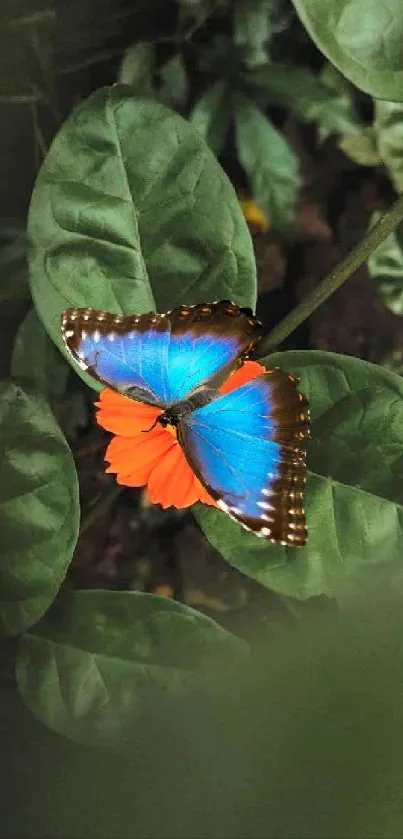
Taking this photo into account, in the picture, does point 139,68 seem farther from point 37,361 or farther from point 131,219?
point 37,361

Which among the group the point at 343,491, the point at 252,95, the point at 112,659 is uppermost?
the point at 252,95

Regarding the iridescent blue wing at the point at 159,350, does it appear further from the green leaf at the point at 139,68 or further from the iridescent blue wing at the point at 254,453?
the green leaf at the point at 139,68

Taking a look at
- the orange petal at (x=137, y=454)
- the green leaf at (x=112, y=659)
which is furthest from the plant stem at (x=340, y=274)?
the green leaf at (x=112, y=659)

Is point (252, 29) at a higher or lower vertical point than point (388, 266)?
higher

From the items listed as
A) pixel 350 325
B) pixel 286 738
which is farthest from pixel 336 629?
pixel 350 325

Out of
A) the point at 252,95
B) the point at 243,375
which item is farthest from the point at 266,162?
the point at 243,375

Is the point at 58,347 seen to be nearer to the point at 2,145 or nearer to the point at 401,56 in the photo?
the point at 2,145
